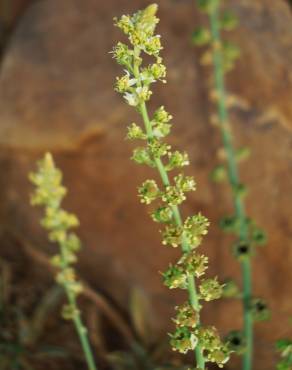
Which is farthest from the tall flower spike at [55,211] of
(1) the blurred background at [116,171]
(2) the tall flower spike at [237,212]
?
(1) the blurred background at [116,171]

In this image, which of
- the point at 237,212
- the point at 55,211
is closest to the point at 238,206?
the point at 237,212

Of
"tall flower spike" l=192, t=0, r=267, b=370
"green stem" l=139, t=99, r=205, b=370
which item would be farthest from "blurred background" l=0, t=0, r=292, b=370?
"green stem" l=139, t=99, r=205, b=370

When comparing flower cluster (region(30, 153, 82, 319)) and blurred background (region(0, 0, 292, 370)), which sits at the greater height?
blurred background (region(0, 0, 292, 370))

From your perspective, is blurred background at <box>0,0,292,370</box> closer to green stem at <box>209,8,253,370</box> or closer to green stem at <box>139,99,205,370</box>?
green stem at <box>209,8,253,370</box>

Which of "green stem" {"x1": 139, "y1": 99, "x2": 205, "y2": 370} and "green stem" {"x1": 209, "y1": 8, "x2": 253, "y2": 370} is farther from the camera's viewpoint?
"green stem" {"x1": 209, "y1": 8, "x2": 253, "y2": 370}

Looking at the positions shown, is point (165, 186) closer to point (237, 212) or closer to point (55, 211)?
point (55, 211)

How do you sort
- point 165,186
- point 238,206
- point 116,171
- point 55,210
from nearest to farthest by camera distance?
point 165,186 → point 55,210 → point 238,206 → point 116,171

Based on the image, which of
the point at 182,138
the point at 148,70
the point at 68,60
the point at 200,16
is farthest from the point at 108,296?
the point at 148,70
